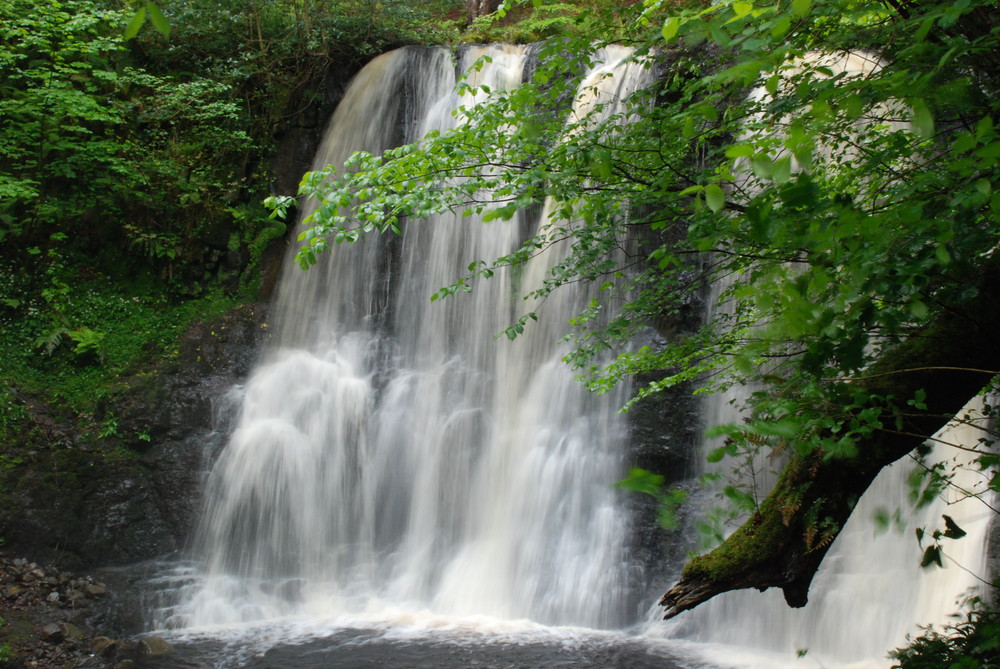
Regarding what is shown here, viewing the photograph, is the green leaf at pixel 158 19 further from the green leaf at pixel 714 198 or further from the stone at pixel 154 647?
the stone at pixel 154 647

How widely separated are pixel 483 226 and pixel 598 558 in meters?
4.89

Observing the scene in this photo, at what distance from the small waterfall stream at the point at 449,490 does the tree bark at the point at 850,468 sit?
4.01m

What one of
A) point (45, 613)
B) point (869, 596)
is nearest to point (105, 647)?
point (45, 613)

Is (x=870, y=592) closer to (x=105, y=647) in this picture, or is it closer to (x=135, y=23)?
(x=105, y=647)

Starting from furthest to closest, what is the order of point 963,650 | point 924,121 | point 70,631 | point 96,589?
point 96,589 < point 70,631 < point 963,650 < point 924,121

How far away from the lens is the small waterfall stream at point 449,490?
7273 mm

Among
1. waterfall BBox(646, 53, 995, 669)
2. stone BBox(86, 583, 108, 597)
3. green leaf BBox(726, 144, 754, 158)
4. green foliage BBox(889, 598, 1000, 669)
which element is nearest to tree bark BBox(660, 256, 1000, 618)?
green foliage BBox(889, 598, 1000, 669)

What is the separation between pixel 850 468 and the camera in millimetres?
3020

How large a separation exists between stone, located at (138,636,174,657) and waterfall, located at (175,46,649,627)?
2.49 feet

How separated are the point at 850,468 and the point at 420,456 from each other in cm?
714

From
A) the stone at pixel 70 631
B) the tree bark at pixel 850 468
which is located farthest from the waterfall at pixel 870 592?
the stone at pixel 70 631

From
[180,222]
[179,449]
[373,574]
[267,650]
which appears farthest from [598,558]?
[180,222]

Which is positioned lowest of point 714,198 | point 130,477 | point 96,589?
point 96,589

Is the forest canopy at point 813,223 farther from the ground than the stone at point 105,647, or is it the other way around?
the forest canopy at point 813,223
